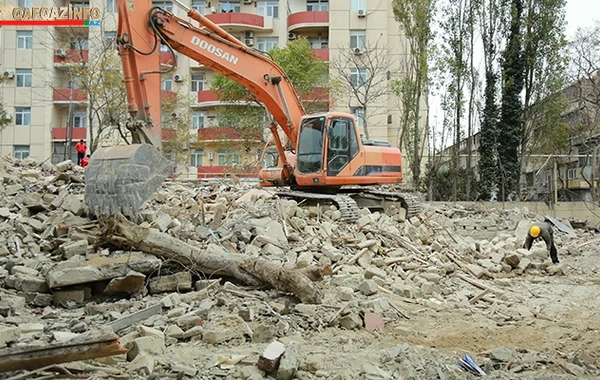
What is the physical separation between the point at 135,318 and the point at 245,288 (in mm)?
1491

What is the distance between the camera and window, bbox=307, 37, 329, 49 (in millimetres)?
33250

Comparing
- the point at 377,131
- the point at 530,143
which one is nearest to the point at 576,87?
the point at 530,143

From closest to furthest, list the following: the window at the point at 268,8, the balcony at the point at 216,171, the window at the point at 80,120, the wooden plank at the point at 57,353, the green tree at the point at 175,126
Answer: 1. the wooden plank at the point at 57,353
2. the balcony at the point at 216,171
3. the green tree at the point at 175,126
4. the window at the point at 80,120
5. the window at the point at 268,8

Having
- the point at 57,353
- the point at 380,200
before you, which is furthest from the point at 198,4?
the point at 57,353

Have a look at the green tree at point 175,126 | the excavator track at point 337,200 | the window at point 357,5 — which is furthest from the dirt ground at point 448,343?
the window at point 357,5

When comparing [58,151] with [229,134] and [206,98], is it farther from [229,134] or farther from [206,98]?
[229,134]

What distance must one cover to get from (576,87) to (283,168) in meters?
21.9

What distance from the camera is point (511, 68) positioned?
24719 mm

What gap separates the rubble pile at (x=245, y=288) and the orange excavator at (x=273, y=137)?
1.89 feet

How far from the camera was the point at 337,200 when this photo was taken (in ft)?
37.8

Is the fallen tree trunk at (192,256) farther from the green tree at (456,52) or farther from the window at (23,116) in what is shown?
the window at (23,116)

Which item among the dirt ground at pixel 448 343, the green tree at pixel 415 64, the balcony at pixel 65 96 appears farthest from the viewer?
the balcony at pixel 65 96

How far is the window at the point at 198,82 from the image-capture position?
111 feet

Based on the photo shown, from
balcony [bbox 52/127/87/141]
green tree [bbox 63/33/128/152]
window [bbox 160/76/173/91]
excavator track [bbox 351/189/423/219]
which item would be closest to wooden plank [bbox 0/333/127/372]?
Answer: excavator track [bbox 351/189/423/219]
